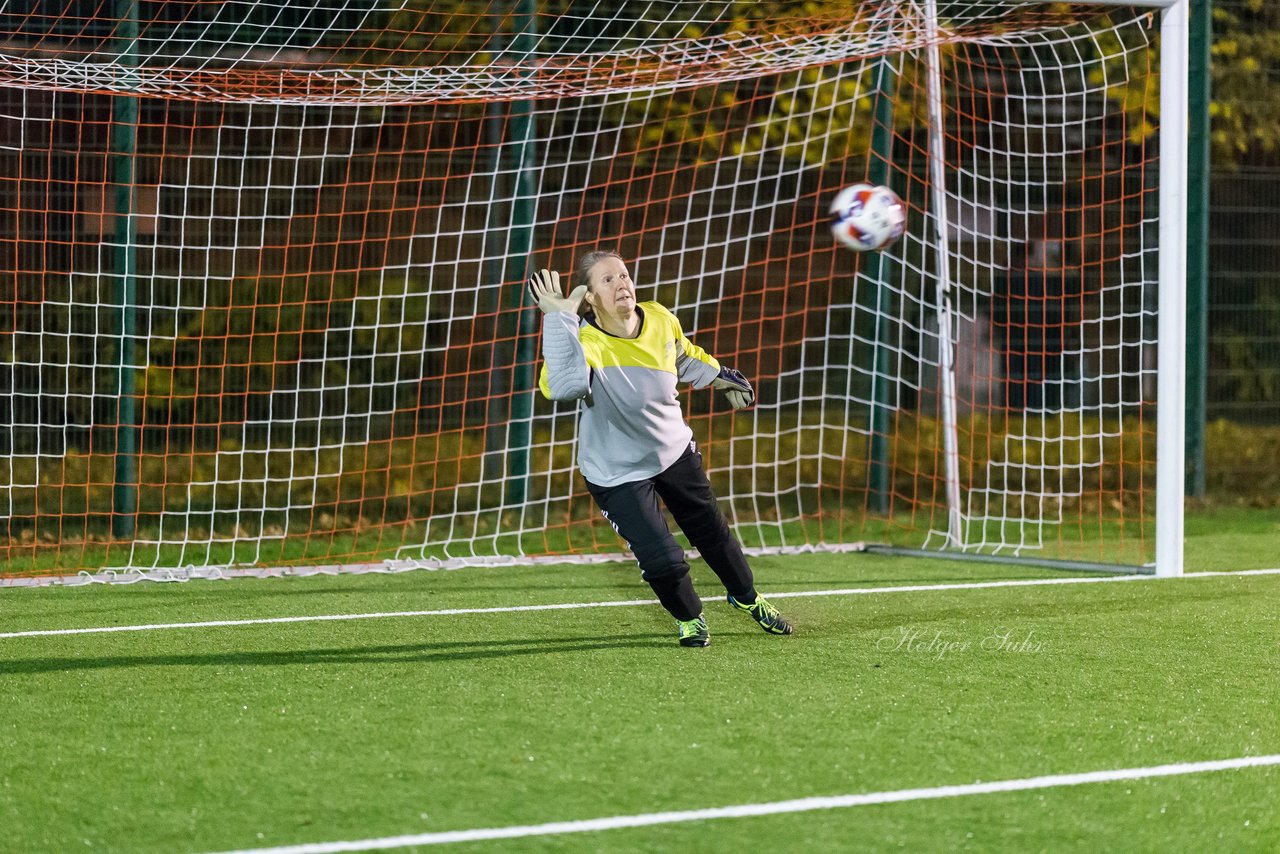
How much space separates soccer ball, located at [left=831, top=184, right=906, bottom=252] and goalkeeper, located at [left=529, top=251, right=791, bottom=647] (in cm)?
113

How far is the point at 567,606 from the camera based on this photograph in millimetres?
6184

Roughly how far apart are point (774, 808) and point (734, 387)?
232 centimetres

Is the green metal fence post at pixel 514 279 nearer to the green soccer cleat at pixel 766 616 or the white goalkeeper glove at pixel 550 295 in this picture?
the green soccer cleat at pixel 766 616

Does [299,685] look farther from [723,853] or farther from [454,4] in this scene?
[454,4]

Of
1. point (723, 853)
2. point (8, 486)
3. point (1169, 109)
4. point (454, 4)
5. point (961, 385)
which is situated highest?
point (454, 4)

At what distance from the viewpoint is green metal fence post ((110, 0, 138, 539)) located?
807 cm

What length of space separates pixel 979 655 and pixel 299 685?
217 cm

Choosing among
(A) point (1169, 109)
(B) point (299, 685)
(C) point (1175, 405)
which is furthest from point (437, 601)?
(A) point (1169, 109)

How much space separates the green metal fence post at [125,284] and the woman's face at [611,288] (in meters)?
3.78

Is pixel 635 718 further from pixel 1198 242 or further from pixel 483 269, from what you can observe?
pixel 1198 242

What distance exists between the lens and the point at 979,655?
5016 mm

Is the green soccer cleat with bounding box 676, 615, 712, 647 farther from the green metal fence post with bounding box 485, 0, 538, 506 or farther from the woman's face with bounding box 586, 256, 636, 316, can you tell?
the green metal fence post with bounding box 485, 0, 538, 506

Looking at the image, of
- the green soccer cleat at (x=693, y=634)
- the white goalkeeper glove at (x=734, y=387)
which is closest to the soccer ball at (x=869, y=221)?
the white goalkeeper glove at (x=734, y=387)

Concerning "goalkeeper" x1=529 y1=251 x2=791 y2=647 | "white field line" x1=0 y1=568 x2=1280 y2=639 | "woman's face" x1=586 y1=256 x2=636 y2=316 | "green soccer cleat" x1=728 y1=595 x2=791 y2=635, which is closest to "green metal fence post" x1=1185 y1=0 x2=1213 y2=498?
"white field line" x1=0 y1=568 x2=1280 y2=639
